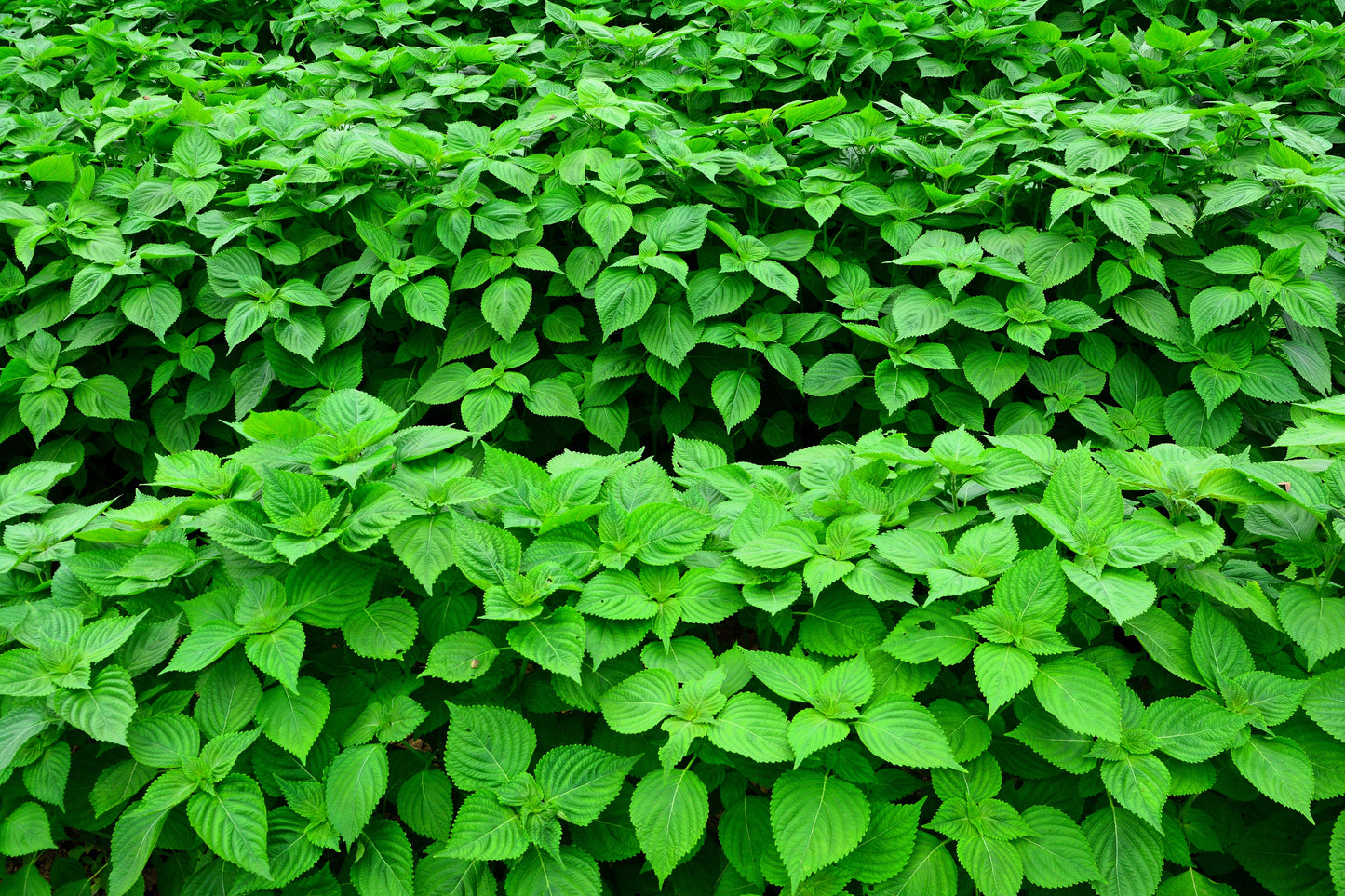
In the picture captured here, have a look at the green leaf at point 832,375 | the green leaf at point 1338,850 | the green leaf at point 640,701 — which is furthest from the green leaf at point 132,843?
the green leaf at point 832,375

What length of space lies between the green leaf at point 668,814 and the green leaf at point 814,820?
0.08 feet

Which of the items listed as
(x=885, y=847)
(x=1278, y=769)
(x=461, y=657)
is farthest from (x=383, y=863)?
(x=1278, y=769)

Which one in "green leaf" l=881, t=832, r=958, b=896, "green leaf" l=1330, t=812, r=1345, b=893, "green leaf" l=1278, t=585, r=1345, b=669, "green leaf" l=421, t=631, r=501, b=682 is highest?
"green leaf" l=1278, t=585, r=1345, b=669

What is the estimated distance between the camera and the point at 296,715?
1613 millimetres

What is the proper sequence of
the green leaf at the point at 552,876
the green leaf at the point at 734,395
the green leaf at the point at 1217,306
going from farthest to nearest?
the green leaf at the point at 734,395 < the green leaf at the point at 1217,306 < the green leaf at the point at 552,876

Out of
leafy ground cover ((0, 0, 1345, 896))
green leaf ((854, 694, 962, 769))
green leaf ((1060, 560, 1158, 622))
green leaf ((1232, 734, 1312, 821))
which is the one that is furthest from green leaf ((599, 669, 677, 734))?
green leaf ((1232, 734, 1312, 821))

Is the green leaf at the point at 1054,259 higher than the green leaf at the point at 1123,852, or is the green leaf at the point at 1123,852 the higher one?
the green leaf at the point at 1054,259

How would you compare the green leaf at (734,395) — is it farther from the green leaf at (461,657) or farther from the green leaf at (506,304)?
the green leaf at (461,657)

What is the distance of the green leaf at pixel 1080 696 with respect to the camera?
4.80 ft

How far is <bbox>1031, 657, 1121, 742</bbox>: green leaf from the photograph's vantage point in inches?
57.6

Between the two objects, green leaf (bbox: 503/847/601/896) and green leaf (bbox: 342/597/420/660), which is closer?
green leaf (bbox: 503/847/601/896)

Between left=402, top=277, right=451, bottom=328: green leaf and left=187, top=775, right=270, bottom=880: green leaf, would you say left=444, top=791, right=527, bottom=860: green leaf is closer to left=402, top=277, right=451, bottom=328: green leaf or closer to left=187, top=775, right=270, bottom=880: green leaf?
left=187, top=775, right=270, bottom=880: green leaf

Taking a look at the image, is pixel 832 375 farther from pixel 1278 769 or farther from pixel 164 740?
pixel 164 740

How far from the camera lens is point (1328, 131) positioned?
380cm
